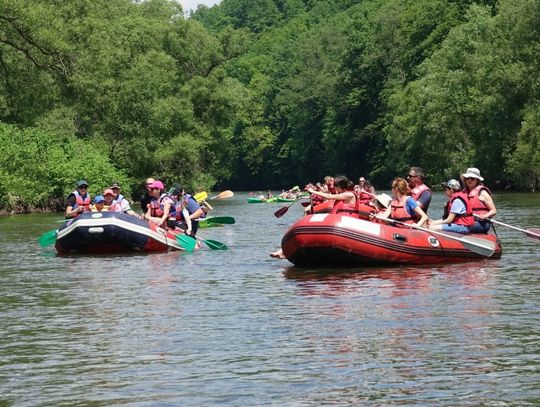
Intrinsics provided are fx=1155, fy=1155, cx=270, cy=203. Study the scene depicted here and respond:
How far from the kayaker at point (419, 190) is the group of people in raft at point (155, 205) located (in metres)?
4.98

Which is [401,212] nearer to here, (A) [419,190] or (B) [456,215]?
(A) [419,190]

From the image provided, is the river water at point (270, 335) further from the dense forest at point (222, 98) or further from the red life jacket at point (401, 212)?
the dense forest at point (222, 98)

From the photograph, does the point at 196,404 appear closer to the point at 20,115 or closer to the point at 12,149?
the point at 12,149

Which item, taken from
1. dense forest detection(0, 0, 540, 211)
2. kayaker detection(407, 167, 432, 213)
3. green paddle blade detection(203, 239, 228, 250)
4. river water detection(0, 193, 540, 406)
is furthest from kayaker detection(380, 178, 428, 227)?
dense forest detection(0, 0, 540, 211)

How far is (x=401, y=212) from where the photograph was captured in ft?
58.5

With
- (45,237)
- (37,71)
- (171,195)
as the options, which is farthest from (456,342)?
(37,71)

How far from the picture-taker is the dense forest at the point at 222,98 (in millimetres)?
44094

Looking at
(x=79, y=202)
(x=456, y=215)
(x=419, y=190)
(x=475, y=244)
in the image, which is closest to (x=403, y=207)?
(x=419, y=190)

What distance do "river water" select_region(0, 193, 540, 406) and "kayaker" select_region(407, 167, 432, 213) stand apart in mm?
1251

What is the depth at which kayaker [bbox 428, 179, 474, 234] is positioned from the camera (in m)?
17.8

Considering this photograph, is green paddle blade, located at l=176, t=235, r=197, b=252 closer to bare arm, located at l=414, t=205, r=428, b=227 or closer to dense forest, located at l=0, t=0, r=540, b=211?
bare arm, located at l=414, t=205, r=428, b=227

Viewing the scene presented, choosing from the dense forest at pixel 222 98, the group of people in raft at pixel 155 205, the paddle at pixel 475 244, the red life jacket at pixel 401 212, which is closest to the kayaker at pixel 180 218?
the group of people in raft at pixel 155 205

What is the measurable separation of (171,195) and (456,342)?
1244 cm

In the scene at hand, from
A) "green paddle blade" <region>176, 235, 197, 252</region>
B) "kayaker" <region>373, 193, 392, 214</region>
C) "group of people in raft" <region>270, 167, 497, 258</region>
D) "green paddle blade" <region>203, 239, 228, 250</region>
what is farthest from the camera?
"green paddle blade" <region>203, 239, 228, 250</region>
